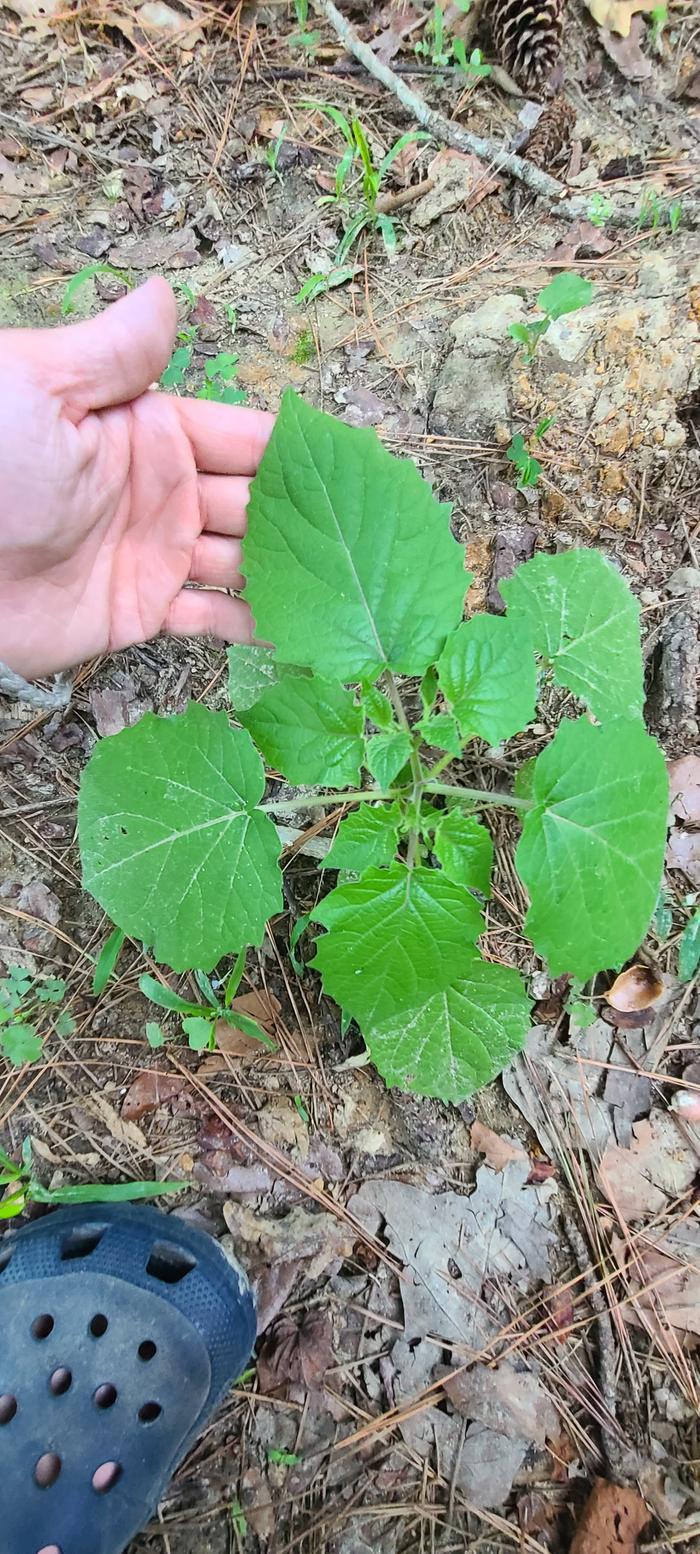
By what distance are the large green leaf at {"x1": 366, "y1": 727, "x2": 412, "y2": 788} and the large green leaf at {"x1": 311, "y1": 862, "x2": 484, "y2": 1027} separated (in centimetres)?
20

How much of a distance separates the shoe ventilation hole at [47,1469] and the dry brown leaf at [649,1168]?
1375 millimetres

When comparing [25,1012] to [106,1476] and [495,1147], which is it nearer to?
[106,1476]

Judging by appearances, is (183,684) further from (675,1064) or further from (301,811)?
(675,1064)

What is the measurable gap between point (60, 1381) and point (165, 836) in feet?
4.28

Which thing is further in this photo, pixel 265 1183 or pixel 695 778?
pixel 695 778

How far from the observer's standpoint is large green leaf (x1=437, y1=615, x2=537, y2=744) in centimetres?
170

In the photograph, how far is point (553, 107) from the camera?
300 cm

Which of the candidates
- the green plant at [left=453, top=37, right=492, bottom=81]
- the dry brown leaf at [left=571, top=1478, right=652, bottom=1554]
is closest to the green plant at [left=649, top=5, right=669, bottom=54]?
the green plant at [left=453, top=37, right=492, bottom=81]

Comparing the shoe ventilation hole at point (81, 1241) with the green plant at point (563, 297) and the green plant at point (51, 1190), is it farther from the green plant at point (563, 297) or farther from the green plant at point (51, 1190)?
the green plant at point (563, 297)

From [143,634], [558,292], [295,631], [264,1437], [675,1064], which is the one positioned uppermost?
[558,292]

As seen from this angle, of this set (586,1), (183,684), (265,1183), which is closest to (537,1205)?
(265,1183)

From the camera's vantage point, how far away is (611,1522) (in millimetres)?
1850

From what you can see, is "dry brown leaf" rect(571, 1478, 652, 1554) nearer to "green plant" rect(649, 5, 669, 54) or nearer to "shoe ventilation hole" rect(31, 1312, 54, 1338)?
"shoe ventilation hole" rect(31, 1312, 54, 1338)

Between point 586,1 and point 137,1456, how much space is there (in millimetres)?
4494
